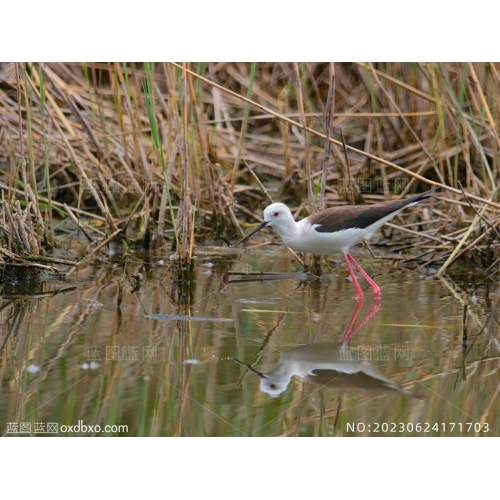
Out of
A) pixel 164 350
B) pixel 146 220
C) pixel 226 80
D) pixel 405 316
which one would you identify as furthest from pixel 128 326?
pixel 226 80

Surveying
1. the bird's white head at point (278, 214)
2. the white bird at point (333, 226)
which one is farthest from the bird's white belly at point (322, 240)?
the bird's white head at point (278, 214)

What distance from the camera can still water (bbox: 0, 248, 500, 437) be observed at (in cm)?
367

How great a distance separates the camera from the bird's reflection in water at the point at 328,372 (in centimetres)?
407

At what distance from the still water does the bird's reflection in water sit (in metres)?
0.01

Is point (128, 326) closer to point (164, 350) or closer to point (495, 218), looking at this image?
point (164, 350)

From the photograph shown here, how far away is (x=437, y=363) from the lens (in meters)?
4.42

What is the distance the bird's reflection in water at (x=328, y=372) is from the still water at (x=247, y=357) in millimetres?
11

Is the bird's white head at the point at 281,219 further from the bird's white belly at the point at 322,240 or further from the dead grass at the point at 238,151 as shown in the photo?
the dead grass at the point at 238,151

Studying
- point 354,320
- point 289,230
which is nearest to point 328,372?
point 354,320

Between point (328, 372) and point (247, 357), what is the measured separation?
48 centimetres

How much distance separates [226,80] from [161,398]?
244 inches

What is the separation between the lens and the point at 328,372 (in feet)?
14.1

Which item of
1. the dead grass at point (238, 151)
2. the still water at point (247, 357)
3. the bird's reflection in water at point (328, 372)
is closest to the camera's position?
the still water at point (247, 357)

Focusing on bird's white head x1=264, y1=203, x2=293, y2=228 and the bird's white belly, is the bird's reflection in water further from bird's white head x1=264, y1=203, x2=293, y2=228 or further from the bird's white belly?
bird's white head x1=264, y1=203, x2=293, y2=228
